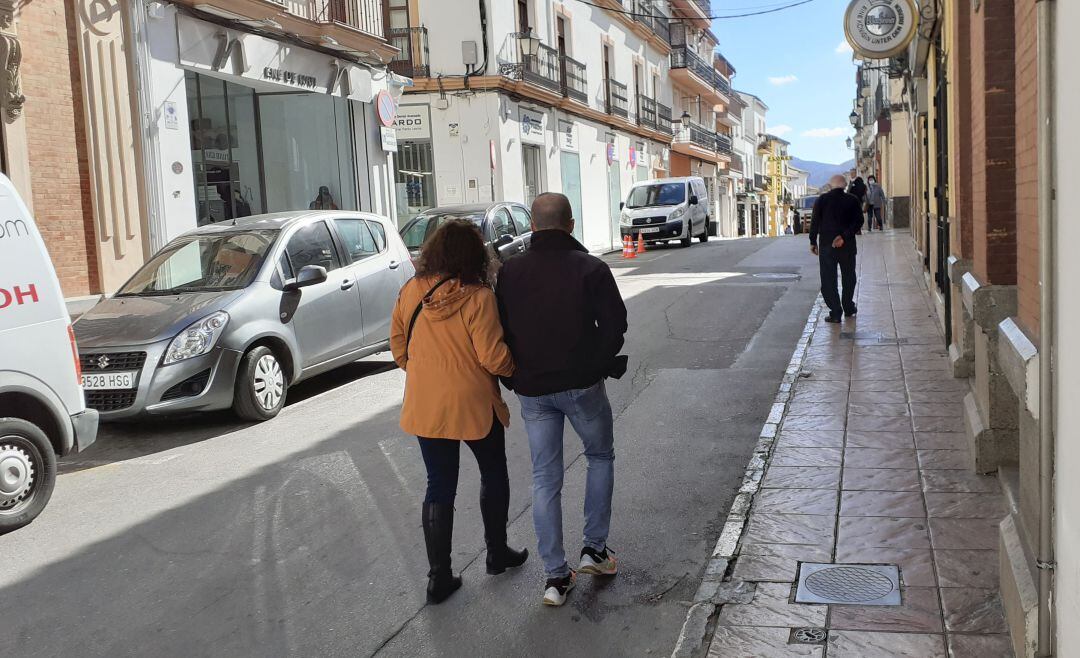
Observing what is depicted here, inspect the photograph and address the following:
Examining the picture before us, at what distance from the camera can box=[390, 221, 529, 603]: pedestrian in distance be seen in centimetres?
445

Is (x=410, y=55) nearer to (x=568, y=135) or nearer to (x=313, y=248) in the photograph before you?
(x=568, y=135)

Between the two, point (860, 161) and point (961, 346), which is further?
point (860, 161)

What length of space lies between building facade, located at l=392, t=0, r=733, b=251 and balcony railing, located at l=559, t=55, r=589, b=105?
6 cm

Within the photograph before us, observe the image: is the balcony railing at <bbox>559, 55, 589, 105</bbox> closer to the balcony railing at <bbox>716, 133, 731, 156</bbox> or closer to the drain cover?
the balcony railing at <bbox>716, 133, 731, 156</bbox>

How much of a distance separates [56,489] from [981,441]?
5787mm

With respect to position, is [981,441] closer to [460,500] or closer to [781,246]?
[460,500]

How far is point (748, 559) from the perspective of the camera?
4.80 m

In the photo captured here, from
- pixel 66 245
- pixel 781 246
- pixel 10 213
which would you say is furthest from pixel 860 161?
pixel 10 213

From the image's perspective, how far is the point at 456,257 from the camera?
14.8 feet

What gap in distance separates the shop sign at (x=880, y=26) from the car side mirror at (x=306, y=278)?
8.14m

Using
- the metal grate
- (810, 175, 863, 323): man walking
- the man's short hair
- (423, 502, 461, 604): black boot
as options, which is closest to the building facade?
(810, 175, 863, 323): man walking

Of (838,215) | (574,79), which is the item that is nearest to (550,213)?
(838,215)

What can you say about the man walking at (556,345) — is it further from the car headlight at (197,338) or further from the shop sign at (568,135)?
the shop sign at (568,135)

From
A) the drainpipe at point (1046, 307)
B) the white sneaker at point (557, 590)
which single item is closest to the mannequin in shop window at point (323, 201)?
the white sneaker at point (557, 590)
